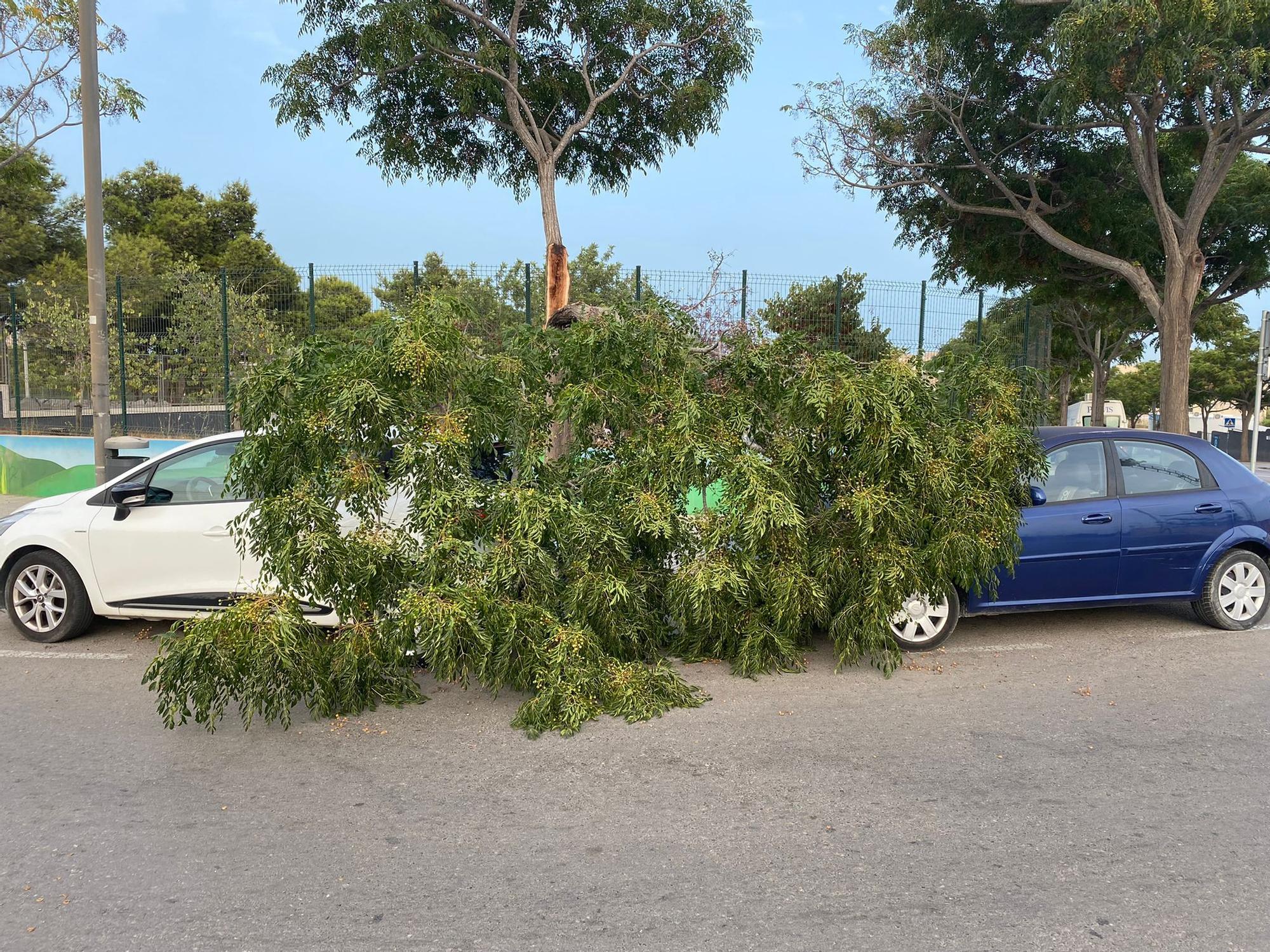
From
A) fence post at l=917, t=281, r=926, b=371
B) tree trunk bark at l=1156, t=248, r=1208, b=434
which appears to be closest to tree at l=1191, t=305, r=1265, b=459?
tree trunk bark at l=1156, t=248, r=1208, b=434

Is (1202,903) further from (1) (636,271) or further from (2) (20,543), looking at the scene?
(1) (636,271)

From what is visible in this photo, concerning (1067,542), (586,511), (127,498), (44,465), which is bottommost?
(1067,542)

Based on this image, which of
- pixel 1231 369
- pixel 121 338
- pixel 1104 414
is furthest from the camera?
pixel 1231 369

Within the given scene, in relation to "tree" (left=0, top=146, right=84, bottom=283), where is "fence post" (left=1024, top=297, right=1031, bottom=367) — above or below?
below

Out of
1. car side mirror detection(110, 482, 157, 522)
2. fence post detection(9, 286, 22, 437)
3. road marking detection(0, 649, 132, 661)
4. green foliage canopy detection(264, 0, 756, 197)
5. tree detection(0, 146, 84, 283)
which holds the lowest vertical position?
road marking detection(0, 649, 132, 661)

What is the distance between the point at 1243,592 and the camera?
7020 mm

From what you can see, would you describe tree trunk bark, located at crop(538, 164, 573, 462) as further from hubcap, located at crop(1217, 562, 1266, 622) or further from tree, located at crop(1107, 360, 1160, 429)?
tree, located at crop(1107, 360, 1160, 429)

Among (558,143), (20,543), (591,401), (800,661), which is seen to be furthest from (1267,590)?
(558,143)

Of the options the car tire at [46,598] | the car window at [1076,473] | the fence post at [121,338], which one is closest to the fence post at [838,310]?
the car window at [1076,473]

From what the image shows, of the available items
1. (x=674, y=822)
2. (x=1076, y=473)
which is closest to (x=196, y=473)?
(x=674, y=822)

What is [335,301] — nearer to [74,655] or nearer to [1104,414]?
[74,655]

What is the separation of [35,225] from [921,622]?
39113 millimetres

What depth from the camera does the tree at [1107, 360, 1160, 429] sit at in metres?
62.4

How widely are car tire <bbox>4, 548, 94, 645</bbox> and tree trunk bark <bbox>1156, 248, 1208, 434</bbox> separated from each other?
49.3 feet
